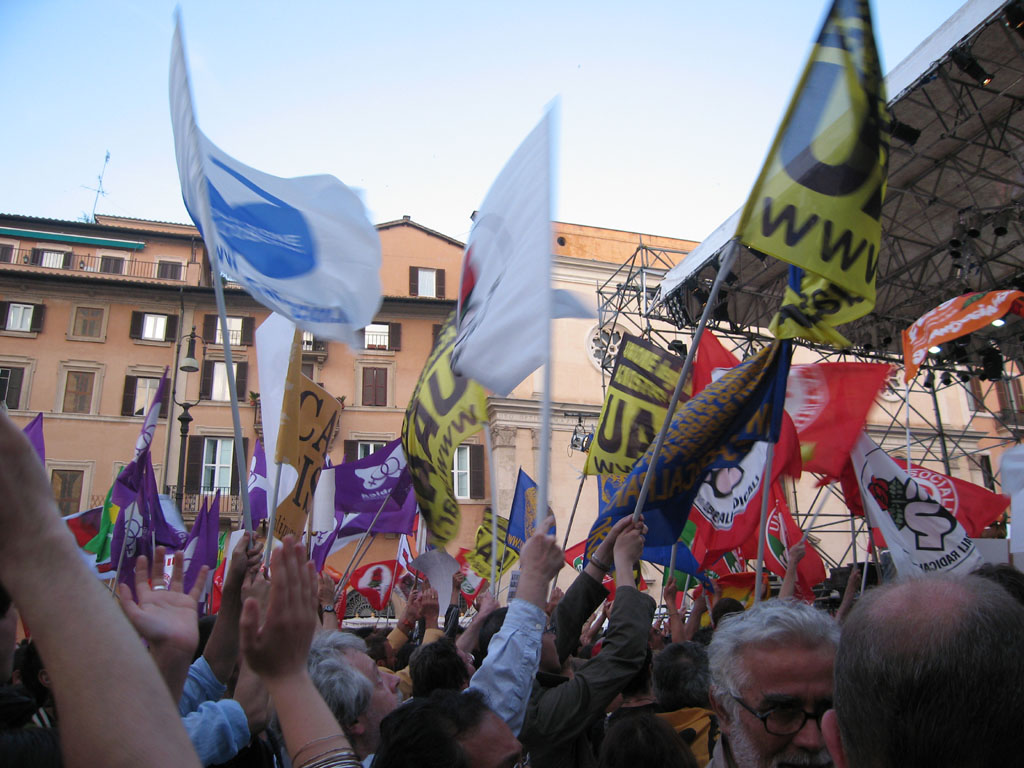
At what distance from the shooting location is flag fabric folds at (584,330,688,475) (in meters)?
6.55

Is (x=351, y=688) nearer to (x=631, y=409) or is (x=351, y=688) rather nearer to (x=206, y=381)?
(x=631, y=409)

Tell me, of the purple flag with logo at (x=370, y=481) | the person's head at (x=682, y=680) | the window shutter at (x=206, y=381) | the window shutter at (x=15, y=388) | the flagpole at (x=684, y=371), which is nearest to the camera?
the person's head at (x=682, y=680)

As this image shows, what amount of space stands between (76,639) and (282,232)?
154 inches

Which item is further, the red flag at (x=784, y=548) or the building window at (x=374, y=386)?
the building window at (x=374, y=386)

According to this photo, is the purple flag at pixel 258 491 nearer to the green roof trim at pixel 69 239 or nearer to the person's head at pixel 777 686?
the person's head at pixel 777 686

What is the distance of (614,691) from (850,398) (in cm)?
422

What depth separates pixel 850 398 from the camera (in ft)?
19.9

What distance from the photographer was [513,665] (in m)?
2.38

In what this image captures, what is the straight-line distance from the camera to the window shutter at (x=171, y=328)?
1125 inches

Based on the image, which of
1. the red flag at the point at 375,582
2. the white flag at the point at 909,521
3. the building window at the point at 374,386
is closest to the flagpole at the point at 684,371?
the white flag at the point at 909,521

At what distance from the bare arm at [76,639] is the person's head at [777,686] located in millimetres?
1442

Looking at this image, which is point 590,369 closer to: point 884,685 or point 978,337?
point 978,337

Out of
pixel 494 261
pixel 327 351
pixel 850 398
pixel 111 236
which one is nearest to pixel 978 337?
pixel 850 398

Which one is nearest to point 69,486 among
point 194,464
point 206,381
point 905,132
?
point 194,464
